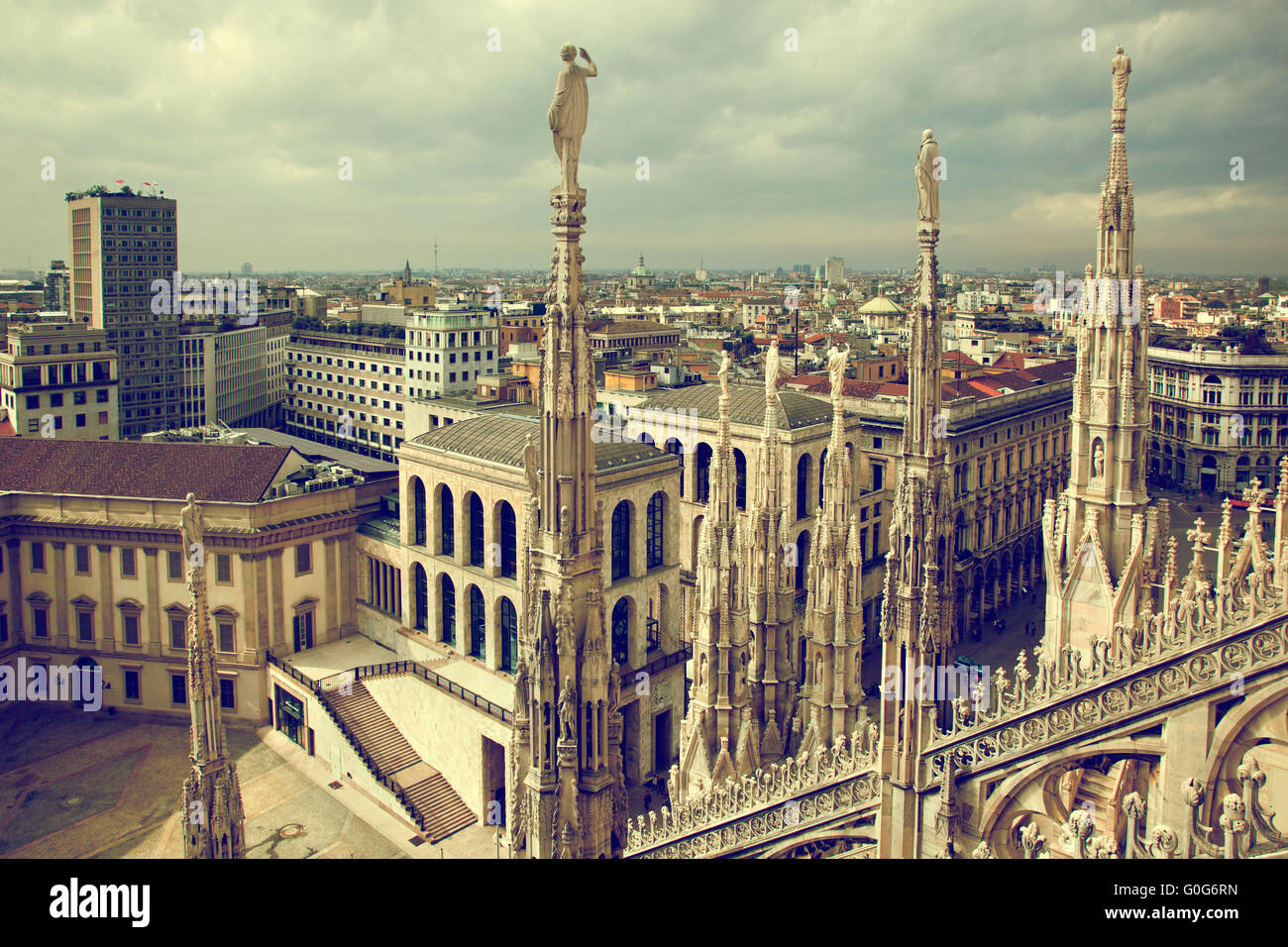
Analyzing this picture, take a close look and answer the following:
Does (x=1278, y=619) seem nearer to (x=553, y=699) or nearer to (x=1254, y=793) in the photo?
(x=1254, y=793)

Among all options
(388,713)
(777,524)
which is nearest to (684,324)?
(388,713)

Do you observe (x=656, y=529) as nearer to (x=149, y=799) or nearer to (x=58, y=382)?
(x=149, y=799)

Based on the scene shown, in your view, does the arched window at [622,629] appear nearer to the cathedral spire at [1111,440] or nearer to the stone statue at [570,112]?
the cathedral spire at [1111,440]

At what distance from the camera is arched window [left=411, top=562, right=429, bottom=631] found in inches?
2207

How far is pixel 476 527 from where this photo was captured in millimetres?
53000

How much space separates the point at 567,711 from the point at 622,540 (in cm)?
3484

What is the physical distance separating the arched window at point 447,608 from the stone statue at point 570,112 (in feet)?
140

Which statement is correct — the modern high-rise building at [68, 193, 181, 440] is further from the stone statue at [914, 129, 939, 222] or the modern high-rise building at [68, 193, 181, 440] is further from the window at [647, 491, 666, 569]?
the stone statue at [914, 129, 939, 222]

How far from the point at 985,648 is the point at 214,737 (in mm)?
47181

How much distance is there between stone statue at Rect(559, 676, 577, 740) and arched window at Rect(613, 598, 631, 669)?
34.4 metres

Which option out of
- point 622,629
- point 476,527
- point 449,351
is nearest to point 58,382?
point 449,351

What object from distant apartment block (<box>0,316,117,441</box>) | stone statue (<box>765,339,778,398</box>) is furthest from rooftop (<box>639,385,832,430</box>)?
distant apartment block (<box>0,316,117,441</box>)

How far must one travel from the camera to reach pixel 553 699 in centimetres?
1459

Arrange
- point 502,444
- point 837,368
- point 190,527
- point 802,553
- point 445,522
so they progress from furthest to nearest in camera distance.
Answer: point 802,553
point 445,522
point 502,444
point 190,527
point 837,368
